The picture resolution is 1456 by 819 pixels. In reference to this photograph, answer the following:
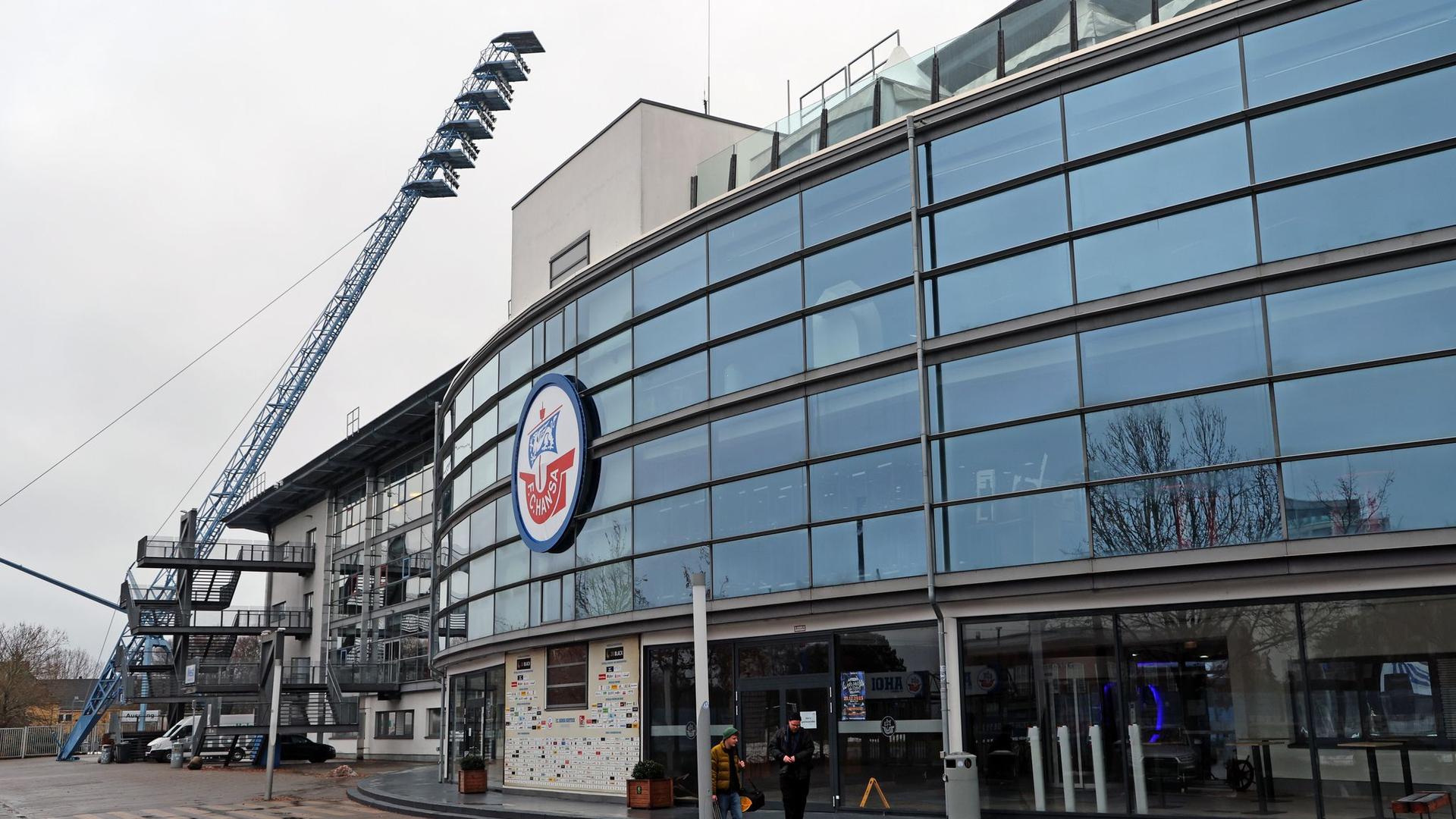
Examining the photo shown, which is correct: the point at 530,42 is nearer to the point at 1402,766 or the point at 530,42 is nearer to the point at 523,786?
the point at 523,786

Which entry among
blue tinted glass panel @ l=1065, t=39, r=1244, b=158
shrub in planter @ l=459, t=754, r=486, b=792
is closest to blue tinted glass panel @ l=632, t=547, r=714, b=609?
shrub in planter @ l=459, t=754, r=486, b=792

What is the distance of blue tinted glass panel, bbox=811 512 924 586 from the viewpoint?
1880cm

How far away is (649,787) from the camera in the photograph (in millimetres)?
21266

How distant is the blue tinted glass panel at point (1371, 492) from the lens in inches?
564

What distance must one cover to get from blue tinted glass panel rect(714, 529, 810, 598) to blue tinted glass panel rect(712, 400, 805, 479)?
1314 millimetres

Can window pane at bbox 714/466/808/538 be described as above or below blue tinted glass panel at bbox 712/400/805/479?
below

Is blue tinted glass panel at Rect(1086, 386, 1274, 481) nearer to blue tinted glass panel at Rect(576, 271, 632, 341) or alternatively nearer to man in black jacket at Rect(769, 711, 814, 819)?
man in black jacket at Rect(769, 711, 814, 819)

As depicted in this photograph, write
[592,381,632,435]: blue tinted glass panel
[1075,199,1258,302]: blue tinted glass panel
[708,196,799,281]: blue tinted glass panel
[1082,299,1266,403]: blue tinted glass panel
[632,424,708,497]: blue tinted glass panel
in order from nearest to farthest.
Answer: [1082,299,1266,403]: blue tinted glass panel → [1075,199,1258,302]: blue tinted glass panel → [708,196,799,281]: blue tinted glass panel → [632,424,708,497]: blue tinted glass panel → [592,381,632,435]: blue tinted glass panel

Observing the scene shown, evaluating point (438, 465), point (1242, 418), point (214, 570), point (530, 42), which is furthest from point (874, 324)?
point (530, 42)

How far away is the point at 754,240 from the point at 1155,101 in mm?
7721

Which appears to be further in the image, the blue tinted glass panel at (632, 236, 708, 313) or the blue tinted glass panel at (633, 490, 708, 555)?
the blue tinted glass panel at (632, 236, 708, 313)

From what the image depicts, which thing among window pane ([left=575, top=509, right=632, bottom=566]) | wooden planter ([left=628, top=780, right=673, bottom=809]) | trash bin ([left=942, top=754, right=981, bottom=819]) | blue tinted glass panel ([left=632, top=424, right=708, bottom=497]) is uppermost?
blue tinted glass panel ([left=632, top=424, right=708, bottom=497])

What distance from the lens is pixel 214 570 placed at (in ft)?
196

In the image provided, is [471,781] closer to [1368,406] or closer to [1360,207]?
[1368,406]
